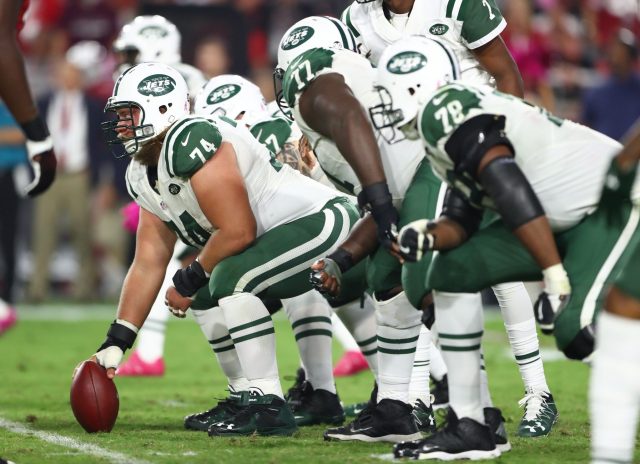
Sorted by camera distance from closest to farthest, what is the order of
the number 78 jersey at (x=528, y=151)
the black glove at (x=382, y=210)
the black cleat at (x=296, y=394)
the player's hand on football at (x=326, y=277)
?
the number 78 jersey at (x=528, y=151) → the black glove at (x=382, y=210) → the player's hand on football at (x=326, y=277) → the black cleat at (x=296, y=394)

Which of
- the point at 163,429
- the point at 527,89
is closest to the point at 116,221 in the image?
the point at 527,89

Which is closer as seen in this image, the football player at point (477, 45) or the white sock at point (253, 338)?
the white sock at point (253, 338)

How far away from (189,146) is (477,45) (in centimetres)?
150

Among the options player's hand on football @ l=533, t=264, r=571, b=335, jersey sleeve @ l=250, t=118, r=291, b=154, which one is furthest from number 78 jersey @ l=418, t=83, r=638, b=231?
jersey sleeve @ l=250, t=118, r=291, b=154

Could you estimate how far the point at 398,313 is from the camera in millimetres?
4773

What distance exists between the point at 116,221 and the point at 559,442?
874 centimetres

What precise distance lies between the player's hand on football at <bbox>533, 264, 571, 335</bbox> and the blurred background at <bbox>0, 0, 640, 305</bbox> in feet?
24.5

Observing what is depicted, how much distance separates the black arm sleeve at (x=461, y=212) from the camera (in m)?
4.25

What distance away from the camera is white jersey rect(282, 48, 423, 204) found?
189 inches

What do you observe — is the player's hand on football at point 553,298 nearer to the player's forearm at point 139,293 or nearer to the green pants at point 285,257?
the green pants at point 285,257

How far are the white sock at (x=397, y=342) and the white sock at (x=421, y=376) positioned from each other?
0.50 m

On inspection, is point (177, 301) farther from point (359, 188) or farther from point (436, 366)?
point (436, 366)

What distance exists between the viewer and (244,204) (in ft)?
Answer: 16.3

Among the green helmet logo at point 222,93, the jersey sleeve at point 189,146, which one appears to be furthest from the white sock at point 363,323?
the green helmet logo at point 222,93
